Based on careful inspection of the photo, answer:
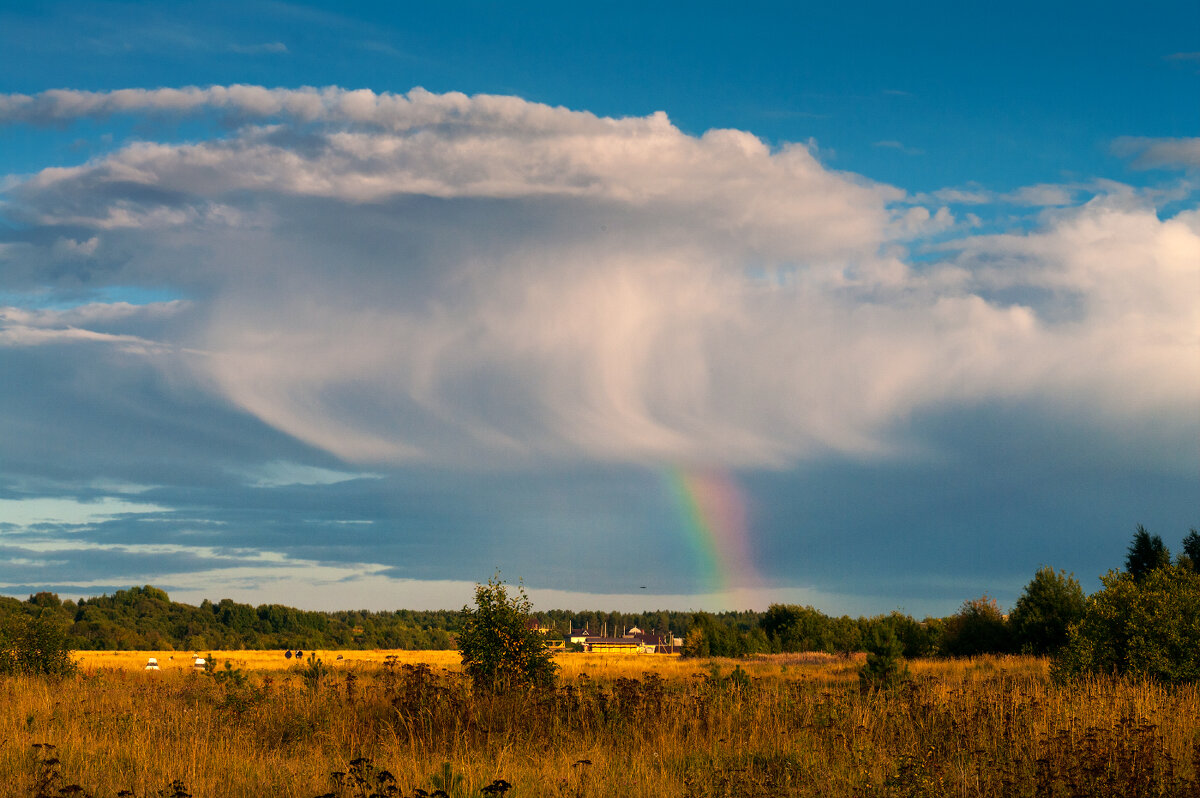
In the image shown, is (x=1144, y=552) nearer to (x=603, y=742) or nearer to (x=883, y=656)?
(x=883, y=656)

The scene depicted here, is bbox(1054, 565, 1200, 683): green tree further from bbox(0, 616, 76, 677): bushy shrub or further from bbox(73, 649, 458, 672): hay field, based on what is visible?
bbox(0, 616, 76, 677): bushy shrub

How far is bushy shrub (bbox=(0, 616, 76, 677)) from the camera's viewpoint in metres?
21.5

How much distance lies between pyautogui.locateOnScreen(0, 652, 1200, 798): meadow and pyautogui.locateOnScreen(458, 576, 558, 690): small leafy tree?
23.9 inches

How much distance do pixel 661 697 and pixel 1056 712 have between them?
4.97 metres

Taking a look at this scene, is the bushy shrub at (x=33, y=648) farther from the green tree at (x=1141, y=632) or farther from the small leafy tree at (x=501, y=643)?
the green tree at (x=1141, y=632)

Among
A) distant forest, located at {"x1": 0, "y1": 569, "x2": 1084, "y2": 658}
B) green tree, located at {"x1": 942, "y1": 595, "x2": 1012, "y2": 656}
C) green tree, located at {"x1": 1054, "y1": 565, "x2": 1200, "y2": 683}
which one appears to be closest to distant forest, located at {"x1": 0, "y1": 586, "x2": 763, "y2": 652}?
distant forest, located at {"x1": 0, "y1": 569, "x2": 1084, "y2": 658}

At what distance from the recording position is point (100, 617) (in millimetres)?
107688

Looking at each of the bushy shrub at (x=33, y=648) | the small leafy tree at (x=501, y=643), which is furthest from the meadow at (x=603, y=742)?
the bushy shrub at (x=33, y=648)

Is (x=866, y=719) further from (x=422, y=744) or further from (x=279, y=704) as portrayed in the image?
(x=279, y=704)

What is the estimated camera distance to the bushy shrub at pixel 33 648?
2145cm

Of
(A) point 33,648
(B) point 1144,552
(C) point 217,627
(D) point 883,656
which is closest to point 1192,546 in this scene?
(B) point 1144,552

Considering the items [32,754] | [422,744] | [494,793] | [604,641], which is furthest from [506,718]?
[604,641]

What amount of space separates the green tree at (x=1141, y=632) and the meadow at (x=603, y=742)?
3876 millimetres

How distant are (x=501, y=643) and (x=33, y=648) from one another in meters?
14.2
